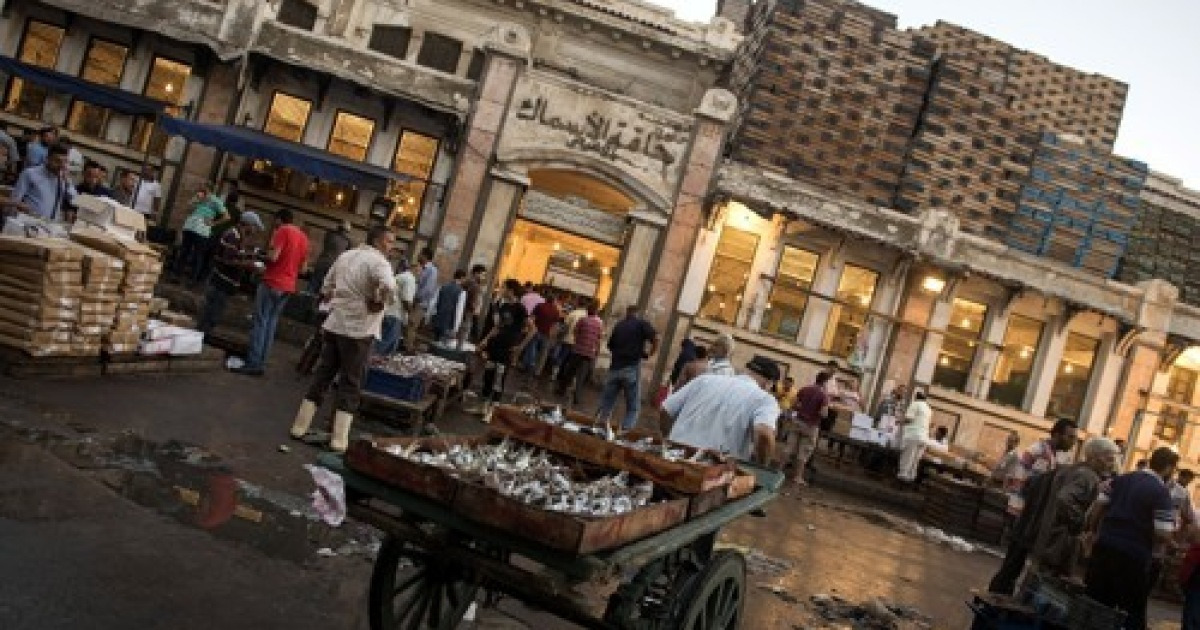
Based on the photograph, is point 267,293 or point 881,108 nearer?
point 267,293

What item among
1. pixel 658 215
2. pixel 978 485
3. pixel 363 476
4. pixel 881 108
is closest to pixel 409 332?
pixel 658 215

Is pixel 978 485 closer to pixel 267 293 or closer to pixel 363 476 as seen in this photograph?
pixel 267 293

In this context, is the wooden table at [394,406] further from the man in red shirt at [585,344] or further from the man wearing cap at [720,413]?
the man in red shirt at [585,344]

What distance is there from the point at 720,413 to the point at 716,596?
5.14 feet

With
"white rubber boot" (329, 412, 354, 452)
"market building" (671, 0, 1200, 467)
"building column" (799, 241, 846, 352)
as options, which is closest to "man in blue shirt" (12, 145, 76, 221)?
"white rubber boot" (329, 412, 354, 452)

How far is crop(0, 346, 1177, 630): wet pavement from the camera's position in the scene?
4.09 metres

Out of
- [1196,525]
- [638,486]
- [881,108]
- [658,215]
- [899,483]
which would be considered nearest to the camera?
[638,486]

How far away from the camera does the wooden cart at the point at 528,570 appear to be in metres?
3.26

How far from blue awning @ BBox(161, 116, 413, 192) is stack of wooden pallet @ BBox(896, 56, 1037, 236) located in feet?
45.6

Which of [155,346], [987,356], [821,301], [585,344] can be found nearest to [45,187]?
[155,346]

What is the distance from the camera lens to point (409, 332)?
49.7 ft

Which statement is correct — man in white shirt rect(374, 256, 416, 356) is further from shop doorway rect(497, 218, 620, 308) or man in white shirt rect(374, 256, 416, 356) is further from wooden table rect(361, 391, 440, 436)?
shop doorway rect(497, 218, 620, 308)

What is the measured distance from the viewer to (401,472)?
343 cm

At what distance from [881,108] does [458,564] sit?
22.5 metres
